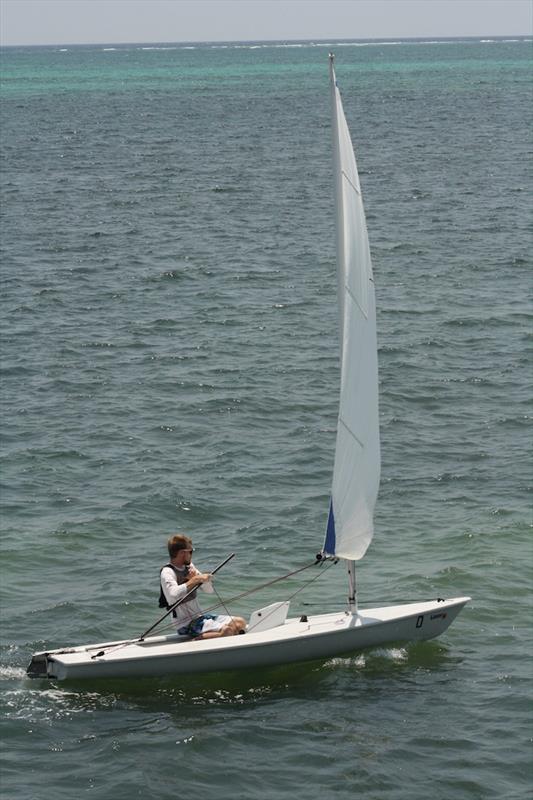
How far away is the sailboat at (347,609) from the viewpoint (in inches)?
760

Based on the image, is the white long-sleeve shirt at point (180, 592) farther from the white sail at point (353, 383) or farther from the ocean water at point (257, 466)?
the white sail at point (353, 383)

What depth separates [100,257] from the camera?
162 ft

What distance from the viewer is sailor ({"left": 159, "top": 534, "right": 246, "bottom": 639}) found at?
63.8 feet

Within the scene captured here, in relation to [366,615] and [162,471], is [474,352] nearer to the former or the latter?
[162,471]

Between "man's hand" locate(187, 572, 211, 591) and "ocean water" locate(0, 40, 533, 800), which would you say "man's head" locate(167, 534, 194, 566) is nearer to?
"man's hand" locate(187, 572, 211, 591)

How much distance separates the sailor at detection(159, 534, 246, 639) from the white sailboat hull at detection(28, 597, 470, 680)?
22 cm

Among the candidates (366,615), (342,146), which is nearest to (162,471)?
(366,615)

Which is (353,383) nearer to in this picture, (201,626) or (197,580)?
(197,580)

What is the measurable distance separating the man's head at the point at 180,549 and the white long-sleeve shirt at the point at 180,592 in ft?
0.63

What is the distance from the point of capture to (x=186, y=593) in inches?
765

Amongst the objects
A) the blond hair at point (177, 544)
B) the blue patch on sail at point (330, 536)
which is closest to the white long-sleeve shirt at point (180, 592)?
the blond hair at point (177, 544)

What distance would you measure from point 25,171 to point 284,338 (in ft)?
127

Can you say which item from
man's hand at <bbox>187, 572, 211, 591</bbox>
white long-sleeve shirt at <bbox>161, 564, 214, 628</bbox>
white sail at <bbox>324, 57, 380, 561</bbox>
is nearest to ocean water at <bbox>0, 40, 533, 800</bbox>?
white long-sleeve shirt at <bbox>161, 564, 214, 628</bbox>

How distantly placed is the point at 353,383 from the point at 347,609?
3.38m
